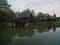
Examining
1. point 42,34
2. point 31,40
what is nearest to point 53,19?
point 42,34

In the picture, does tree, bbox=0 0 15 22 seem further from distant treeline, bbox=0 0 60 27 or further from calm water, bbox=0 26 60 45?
calm water, bbox=0 26 60 45

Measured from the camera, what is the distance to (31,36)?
3.16 m

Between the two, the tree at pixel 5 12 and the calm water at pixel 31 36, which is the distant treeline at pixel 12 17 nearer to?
the tree at pixel 5 12

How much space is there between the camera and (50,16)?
3256mm

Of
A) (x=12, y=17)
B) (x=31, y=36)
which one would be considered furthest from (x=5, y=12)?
(x=31, y=36)

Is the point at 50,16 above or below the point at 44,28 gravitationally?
above

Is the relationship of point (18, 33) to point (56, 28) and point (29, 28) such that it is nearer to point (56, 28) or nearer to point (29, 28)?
point (29, 28)

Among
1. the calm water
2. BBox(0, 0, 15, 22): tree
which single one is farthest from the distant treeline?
the calm water

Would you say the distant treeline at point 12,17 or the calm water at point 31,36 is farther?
the distant treeline at point 12,17

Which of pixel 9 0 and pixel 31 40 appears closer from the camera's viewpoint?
pixel 31 40

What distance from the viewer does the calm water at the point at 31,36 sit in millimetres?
3000

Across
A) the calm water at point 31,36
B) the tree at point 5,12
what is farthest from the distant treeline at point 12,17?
the calm water at point 31,36

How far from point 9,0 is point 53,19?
104 centimetres

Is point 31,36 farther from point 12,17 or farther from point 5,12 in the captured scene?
point 5,12
